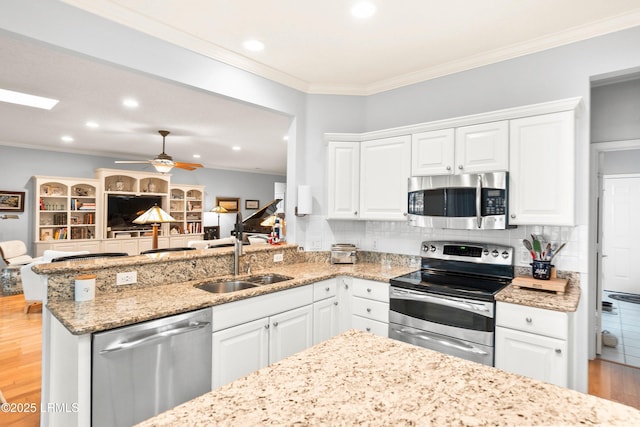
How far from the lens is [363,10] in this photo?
7.68 feet

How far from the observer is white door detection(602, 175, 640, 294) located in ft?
17.9

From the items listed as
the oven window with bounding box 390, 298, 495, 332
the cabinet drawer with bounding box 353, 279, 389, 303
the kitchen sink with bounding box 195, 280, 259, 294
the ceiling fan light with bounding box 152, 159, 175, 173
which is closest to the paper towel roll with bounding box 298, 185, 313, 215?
the cabinet drawer with bounding box 353, 279, 389, 303

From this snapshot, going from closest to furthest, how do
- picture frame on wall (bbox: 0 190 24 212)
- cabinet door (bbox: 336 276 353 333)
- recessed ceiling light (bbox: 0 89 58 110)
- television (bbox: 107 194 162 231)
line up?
1. cabinet door (bbox: 336 276 353 333)
2. recessed ceiling light (bbox: 0 89 58 110)
3. picture frame on wall (bbox: 0 190 24 212)
4. television (bbox: 107 194 162 231)

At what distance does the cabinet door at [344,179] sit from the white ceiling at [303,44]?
757 mm

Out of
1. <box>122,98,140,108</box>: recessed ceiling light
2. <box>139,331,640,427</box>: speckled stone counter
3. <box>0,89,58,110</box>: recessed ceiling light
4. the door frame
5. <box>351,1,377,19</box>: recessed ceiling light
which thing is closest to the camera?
<box>139,331,640,427</box>: speckled stone counter

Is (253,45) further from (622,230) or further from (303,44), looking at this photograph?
(622,230)

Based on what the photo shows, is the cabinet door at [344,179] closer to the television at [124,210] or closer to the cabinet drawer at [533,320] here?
the cabinet drawer at [533,320]

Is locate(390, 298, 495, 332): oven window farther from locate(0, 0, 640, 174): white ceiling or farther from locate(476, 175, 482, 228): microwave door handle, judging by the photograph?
locate(0, 0, 640, 174): white ceiling

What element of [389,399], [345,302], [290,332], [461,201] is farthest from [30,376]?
[461,201]

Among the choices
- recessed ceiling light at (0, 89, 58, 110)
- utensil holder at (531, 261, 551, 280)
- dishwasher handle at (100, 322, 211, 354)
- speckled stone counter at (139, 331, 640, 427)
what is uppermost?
recessed ceiling light at (0, 89, 58, 110)

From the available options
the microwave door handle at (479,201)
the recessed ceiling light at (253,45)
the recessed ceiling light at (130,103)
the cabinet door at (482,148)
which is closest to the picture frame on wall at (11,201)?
the recessed ceiling light at (130,103)

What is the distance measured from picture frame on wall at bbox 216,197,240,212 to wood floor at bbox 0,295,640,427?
592cm

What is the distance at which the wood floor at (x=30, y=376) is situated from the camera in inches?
102

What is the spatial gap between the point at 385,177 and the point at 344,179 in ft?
1.36
